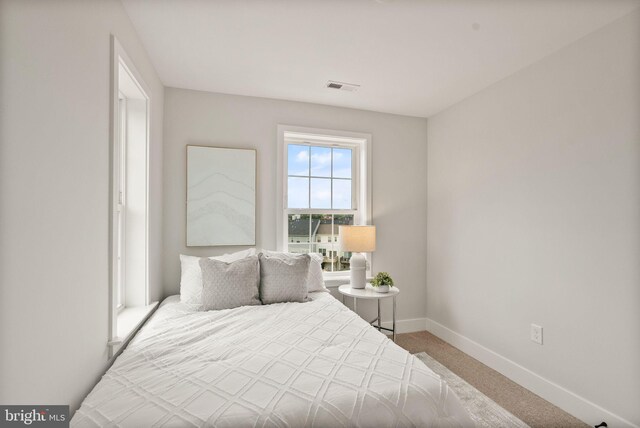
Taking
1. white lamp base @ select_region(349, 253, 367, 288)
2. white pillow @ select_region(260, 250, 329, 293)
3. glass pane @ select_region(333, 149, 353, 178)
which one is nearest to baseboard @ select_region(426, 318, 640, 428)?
white lamp base @ select_region(349, 253, 367, 288)

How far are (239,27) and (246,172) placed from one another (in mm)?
1327

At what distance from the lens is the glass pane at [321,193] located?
343 centimetres

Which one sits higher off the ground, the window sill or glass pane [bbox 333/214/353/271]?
glass pane [bbox 333/214/353/271]

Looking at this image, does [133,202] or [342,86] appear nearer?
[133,202]

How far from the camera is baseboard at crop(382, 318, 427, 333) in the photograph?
358 cm

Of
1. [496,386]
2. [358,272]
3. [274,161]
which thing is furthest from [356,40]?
[496,386]

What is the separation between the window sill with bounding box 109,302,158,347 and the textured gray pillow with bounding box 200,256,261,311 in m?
0.39

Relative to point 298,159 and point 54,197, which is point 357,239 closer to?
point 298,159

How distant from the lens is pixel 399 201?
12.0ft

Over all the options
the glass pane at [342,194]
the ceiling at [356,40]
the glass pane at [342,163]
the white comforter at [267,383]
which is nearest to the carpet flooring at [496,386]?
the white comforter at [267,383]

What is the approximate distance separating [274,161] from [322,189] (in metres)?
0.64

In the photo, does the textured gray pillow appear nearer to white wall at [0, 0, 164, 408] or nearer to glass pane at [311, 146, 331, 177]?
white wall at [0, 0, 164, 408]

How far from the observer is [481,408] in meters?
2.17

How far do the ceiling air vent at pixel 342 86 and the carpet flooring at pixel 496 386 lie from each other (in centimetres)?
265
